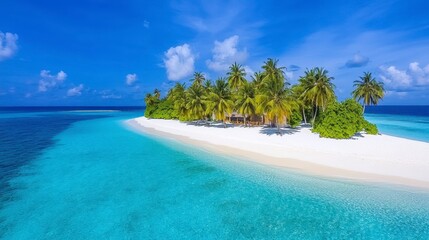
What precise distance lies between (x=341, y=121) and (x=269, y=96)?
9118 mm

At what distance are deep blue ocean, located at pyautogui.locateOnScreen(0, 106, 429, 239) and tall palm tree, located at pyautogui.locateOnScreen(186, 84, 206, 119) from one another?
2215 centimetres

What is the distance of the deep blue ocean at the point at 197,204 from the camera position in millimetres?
11523

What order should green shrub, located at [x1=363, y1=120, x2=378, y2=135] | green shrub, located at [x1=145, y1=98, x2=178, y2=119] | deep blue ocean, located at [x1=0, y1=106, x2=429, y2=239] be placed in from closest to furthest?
1. deep blue ocean, located at [x1=0, y1=106, x2=429, y2=239]
2. green shrub, located at [x1=363, y1=120, x2=378, y2=135]
3. green shrub, located at [x1=145, y1=98, x2=178, y2=119]

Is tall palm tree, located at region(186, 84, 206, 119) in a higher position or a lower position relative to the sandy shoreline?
higher

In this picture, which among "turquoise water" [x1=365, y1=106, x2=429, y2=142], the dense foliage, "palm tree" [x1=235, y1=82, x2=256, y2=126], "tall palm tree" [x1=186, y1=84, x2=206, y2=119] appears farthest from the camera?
"tall palm tree" [x1=186, y1=84, x2=206, y2=119]

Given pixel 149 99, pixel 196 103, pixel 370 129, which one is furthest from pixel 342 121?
pixel 149 99

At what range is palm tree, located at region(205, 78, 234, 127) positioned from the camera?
4081 centimetres

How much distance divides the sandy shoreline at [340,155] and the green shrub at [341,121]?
1.11 metres

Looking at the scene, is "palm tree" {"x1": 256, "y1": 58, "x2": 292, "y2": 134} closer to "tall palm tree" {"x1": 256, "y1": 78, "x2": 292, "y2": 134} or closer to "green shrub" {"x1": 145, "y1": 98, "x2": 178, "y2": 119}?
"tall palm tree" {"x1": 256, "y1": 78, "x2": 292, "y2": 134}

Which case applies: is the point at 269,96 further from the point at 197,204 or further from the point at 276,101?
the point at 197,204

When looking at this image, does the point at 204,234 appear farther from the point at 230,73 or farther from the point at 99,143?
the point at 230,73

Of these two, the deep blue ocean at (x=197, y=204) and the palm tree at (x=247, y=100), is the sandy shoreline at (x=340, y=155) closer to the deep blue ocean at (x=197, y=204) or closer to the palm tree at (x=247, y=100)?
the deep blue ocean at (x=197, y=204)

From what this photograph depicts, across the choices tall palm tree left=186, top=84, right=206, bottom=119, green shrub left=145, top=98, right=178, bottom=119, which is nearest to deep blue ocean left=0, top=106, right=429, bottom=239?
tall palm tree left=186, top=84, right=206, bottom=119

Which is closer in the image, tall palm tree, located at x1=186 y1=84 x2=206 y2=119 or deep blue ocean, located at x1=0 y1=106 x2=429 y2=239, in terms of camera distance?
deep blue ocean, located at x1=0 y1=106 x2=429 y2=239
